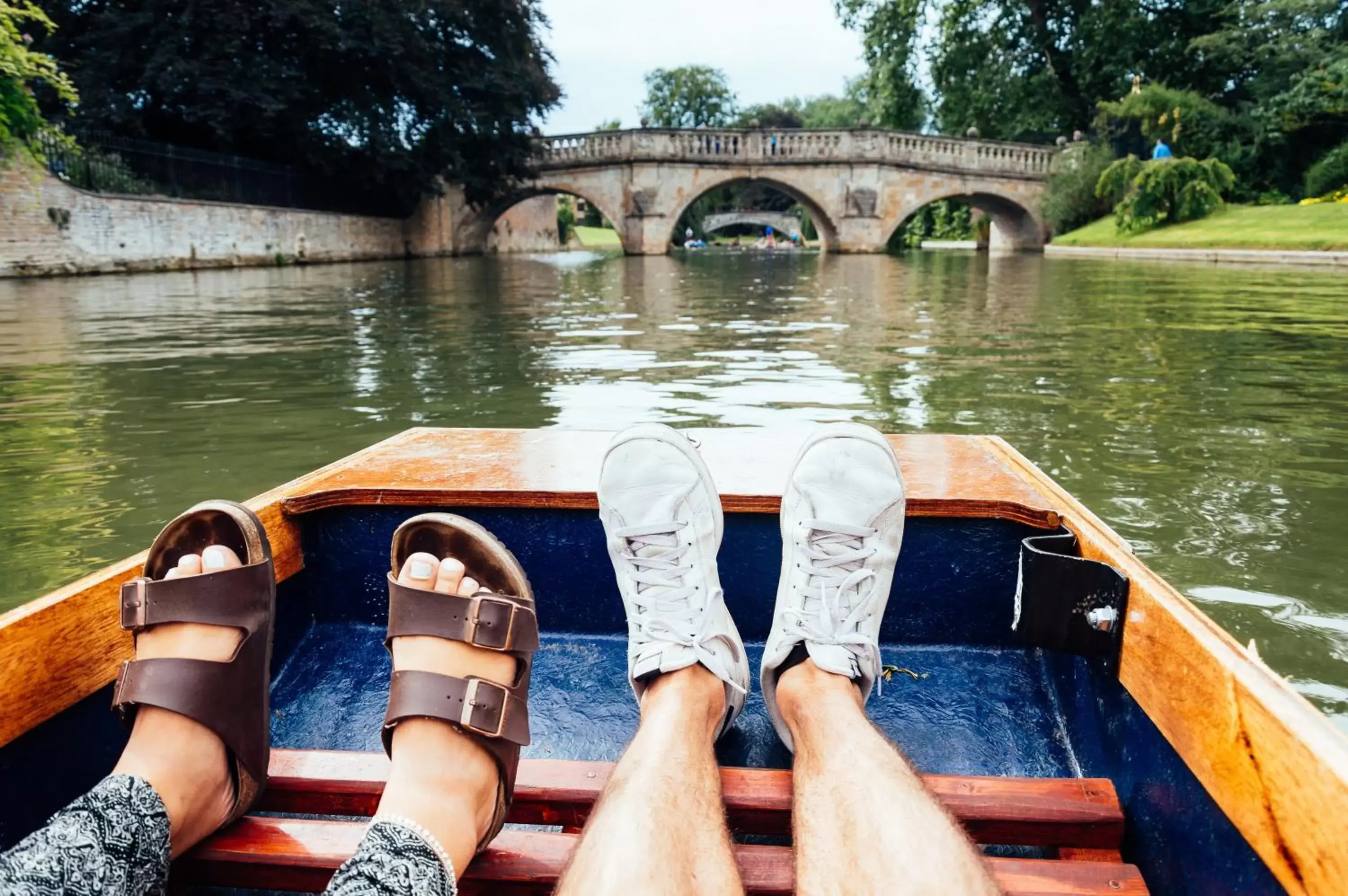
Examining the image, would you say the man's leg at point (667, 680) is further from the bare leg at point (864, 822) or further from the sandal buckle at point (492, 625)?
the sandal buckle at point (492, 625)

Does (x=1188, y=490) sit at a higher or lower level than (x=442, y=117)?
lower

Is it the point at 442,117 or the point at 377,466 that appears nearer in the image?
A: the point at 377,466

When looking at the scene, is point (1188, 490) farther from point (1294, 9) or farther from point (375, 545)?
point (1294, 9)

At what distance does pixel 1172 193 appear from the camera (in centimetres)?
1686

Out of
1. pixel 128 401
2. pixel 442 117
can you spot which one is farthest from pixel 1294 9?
pixel 128 401

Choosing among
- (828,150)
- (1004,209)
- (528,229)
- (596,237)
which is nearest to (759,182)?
(828,150)

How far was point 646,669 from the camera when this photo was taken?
4.08 feet

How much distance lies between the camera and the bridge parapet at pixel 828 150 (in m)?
22.0

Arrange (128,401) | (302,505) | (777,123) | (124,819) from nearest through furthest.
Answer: (124,819)
(302,505)
(128,401)
(777,123)

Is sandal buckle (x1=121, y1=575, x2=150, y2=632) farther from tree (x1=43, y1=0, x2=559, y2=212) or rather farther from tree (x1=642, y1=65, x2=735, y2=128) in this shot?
tree (x1=642, y1=65, x2=735, y2=128)

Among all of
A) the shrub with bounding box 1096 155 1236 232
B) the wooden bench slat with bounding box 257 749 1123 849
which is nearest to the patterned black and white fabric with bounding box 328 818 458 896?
the wooden bench slat with bounding box 257 749 1123 849

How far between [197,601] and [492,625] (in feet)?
1.28

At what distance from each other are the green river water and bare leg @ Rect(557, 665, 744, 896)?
4.84 ft

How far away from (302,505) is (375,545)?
0.16 m
